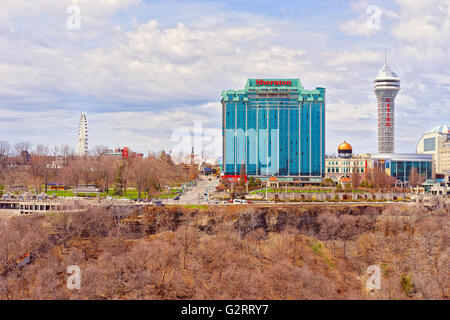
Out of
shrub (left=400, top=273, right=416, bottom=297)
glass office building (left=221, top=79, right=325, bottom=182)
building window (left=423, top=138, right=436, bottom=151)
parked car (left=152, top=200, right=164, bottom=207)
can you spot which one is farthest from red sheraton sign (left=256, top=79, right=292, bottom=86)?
shrub (left=400, top=273, right=416, bottom=297)

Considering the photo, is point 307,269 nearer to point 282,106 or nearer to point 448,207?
point 448,207

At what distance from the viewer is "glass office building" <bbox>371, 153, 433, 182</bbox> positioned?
9919 cm

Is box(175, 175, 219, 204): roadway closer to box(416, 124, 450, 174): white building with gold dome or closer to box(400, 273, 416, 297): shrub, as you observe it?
box(400, 273, 416, 297): shrub

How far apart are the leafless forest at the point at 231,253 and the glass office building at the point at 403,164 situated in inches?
1846

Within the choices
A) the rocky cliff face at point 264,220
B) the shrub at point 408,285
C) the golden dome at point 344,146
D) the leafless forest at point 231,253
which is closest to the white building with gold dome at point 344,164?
the golden dome at point 344,146

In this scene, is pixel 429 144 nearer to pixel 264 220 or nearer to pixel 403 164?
pixel 403 164

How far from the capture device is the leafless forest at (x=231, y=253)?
30531 millimetres

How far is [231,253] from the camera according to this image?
127ft

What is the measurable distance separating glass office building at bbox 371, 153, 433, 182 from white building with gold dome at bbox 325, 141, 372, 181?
111 inches

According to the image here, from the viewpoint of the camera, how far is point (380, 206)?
181 feet

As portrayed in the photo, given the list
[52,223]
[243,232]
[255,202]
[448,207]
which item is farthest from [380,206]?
[52,223]

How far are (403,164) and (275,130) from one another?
108 ft
